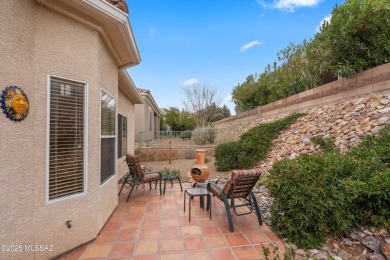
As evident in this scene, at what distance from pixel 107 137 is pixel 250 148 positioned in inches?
225

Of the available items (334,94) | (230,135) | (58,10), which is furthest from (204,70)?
(58,10)

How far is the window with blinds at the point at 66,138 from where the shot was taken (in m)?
2.73

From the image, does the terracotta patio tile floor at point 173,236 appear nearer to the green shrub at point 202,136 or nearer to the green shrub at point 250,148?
the green shrub at point 250,148

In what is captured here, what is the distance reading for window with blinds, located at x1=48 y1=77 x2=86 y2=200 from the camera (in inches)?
107

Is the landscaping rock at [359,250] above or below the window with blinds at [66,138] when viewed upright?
below

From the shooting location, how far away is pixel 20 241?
7.51 ft

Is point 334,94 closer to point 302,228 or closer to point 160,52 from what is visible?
point 302,228

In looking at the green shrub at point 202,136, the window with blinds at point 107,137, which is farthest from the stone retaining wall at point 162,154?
the window with blinds at point 107,137

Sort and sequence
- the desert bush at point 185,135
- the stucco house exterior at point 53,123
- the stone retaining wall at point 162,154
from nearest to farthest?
1. the stucco house exterior at point 53,123
2. the stone retaining wall at point 162,154
3. the desert bush at point 185,135

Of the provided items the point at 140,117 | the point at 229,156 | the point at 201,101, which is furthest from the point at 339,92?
the point at 201,101

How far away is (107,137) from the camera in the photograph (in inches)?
159

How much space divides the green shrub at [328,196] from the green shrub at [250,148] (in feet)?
14.4

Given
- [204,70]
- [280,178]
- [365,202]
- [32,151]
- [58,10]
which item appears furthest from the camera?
[204,70]

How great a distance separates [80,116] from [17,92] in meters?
0.87
